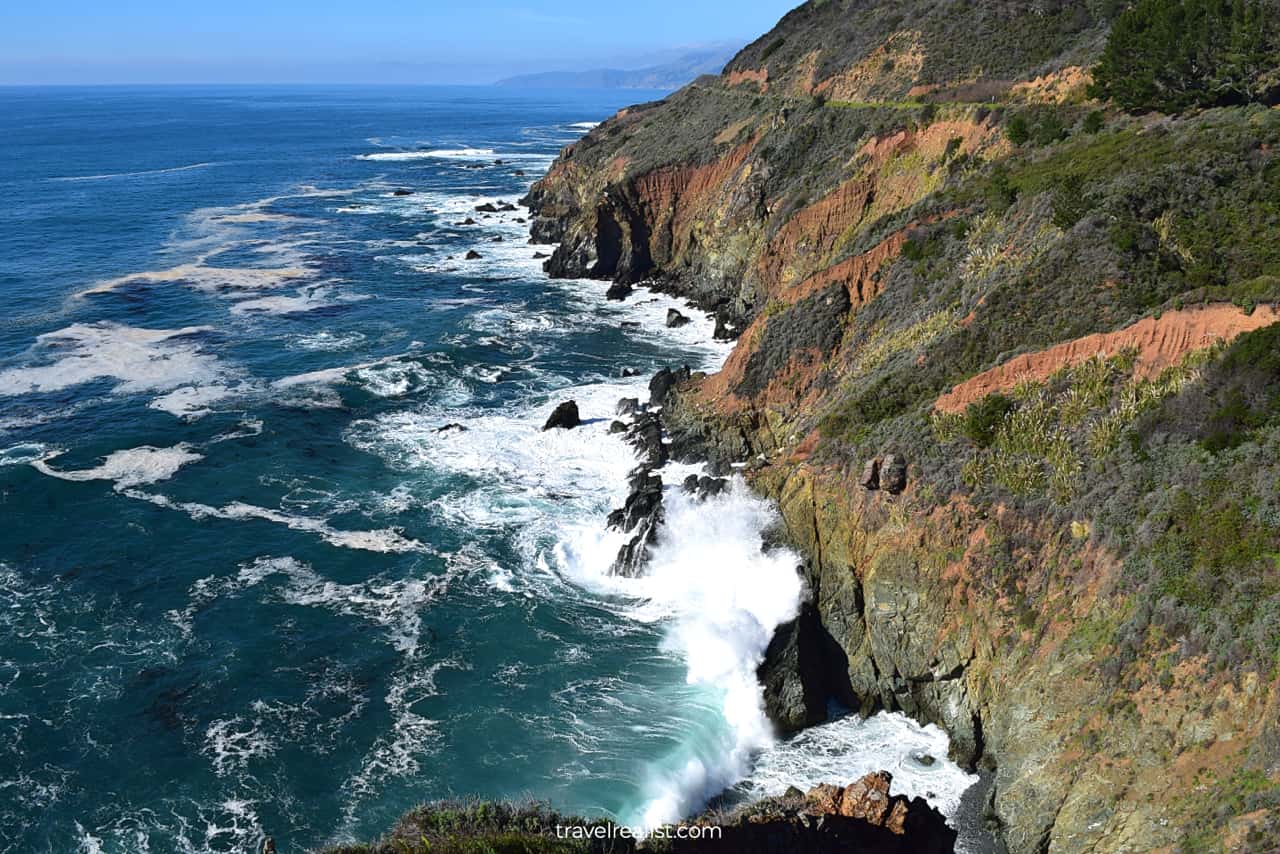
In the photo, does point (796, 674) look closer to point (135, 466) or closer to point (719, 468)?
point (719, 468)

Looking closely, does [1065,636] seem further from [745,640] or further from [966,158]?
[966,158]

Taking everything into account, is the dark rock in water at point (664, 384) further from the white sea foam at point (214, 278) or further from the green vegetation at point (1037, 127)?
the white sea foam at point (214, 278)

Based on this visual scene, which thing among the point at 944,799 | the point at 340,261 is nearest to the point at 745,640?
the point at 944,799

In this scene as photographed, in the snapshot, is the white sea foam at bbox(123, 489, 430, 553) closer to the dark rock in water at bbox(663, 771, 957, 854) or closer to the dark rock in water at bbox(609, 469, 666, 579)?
the dark rock in water at bbox(609, 469, 666, 579)

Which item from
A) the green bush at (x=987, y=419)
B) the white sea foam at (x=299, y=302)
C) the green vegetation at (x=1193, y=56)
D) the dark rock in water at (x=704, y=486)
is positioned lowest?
the dark rock in water at (x=704, y=486)

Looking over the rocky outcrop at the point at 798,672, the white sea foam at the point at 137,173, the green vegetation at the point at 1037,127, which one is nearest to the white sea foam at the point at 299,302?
the green vegetation at the point at 1037,127

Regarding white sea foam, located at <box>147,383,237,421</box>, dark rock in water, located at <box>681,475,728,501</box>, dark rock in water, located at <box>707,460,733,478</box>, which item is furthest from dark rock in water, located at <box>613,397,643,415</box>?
white sea foam, located at <box>147,383,237,421</box>

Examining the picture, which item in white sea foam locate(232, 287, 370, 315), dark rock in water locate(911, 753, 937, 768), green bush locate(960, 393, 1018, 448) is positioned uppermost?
green bush locate(960, 393, 1018, 448)
